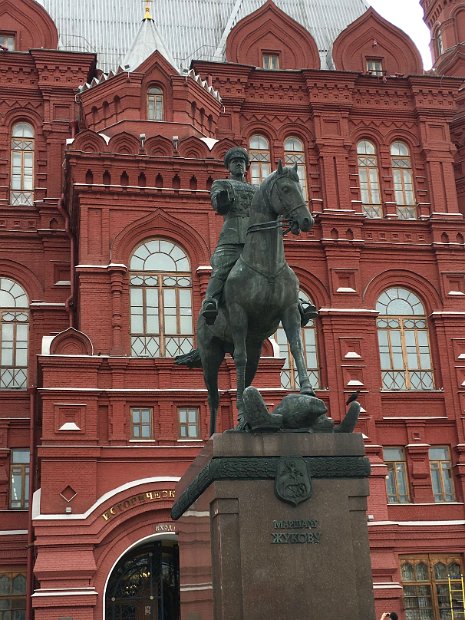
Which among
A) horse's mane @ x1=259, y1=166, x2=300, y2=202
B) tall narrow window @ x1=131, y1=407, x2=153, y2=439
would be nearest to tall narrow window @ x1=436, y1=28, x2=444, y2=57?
tall narrow window @ x1=131, y1=407, x2=153, y2=439

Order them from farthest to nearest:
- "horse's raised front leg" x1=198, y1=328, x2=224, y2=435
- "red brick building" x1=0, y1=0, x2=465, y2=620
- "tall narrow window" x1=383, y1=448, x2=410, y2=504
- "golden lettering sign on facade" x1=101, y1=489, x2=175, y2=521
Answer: "tall narrow window" x1=383, y1=448, x2=410, y2=504, "red brick building" x1=0, y1=0, x2=465, y2=620, "golden lettering sign on facade" x1=101, y1=489, x2=175, y2=521, "horse's raised front leg" x1=198, y1=328, x2=224, y2=435

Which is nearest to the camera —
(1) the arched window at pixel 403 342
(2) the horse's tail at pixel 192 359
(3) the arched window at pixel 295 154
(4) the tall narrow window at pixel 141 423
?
(2) the horse's tail at pixel 192 359

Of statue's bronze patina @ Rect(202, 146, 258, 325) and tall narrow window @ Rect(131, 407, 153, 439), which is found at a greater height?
tall narrow window @ Rect(131, 407, 153, 439)

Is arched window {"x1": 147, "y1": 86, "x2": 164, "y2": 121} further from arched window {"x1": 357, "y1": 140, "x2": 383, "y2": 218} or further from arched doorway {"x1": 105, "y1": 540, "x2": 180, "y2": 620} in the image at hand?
arched doorway {"x1": 105, "y1": 540, "x2": 180, "y2": 620}

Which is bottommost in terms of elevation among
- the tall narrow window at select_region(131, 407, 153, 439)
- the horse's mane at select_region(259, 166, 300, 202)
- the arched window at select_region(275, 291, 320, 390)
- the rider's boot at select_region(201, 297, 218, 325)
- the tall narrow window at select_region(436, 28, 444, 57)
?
the rider's boot at select_region(201, 297, 218, 325)

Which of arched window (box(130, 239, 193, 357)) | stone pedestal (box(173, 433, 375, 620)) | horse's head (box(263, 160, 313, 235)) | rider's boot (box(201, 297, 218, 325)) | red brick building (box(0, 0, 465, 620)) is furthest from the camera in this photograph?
arched window (box(130, 239, 193, 357))

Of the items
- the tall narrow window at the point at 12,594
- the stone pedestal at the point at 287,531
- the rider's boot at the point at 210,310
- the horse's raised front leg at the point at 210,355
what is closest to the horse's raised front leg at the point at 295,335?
the rider's boot at the point at 210,310

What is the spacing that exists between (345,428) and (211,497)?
1408 mm

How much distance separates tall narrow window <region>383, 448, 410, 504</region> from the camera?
83.7 feet

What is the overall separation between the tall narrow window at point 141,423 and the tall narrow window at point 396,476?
283 inches

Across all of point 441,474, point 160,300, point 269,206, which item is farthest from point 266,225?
point 441,474

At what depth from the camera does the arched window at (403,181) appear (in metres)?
28.8

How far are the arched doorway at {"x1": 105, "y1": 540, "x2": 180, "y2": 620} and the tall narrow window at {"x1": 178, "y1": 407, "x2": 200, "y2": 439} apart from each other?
2508mm

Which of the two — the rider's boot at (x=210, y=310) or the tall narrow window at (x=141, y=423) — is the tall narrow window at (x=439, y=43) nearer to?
the tall narrow window at (x=141, y=423)
